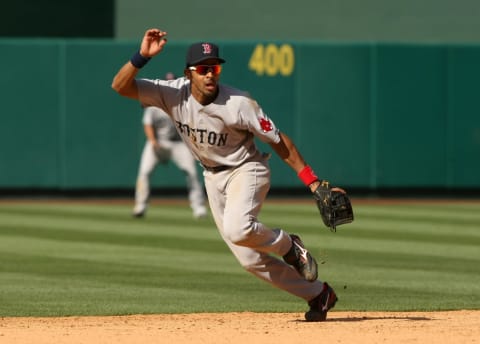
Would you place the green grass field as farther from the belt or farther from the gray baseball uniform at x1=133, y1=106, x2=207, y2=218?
the belt

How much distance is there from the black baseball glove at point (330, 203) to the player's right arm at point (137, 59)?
1.42m

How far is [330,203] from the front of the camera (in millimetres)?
8992

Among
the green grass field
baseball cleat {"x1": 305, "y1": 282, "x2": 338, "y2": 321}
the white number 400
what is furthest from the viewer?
the white number 400

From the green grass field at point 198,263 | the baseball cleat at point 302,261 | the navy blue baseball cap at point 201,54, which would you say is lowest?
the green grass field at point 198,263

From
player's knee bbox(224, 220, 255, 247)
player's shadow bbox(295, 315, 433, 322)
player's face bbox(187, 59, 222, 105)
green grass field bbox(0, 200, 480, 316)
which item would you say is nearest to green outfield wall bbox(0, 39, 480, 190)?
green grass field bbox(0, 200, 480, 316)

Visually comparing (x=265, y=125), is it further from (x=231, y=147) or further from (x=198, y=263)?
(x=198, y=263)

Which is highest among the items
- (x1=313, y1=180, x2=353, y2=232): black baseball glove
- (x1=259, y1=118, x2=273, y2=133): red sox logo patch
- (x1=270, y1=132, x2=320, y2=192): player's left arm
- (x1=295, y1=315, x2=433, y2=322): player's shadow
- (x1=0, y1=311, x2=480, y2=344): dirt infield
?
(x1=259, y1=118, x2=273, y2=133): red sox logo patch

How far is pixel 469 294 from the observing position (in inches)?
444

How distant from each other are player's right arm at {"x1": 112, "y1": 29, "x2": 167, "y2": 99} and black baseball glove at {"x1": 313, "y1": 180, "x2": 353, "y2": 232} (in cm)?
142

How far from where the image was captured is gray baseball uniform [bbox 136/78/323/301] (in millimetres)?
8961

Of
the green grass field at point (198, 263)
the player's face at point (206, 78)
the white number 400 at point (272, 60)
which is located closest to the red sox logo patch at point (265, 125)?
the player's face at point (206, 78)

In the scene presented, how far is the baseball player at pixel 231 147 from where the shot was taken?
29.3 ft

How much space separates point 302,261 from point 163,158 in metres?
10.8

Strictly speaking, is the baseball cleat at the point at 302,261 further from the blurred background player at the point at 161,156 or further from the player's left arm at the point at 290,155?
the blurred background player at the point at 161,156
